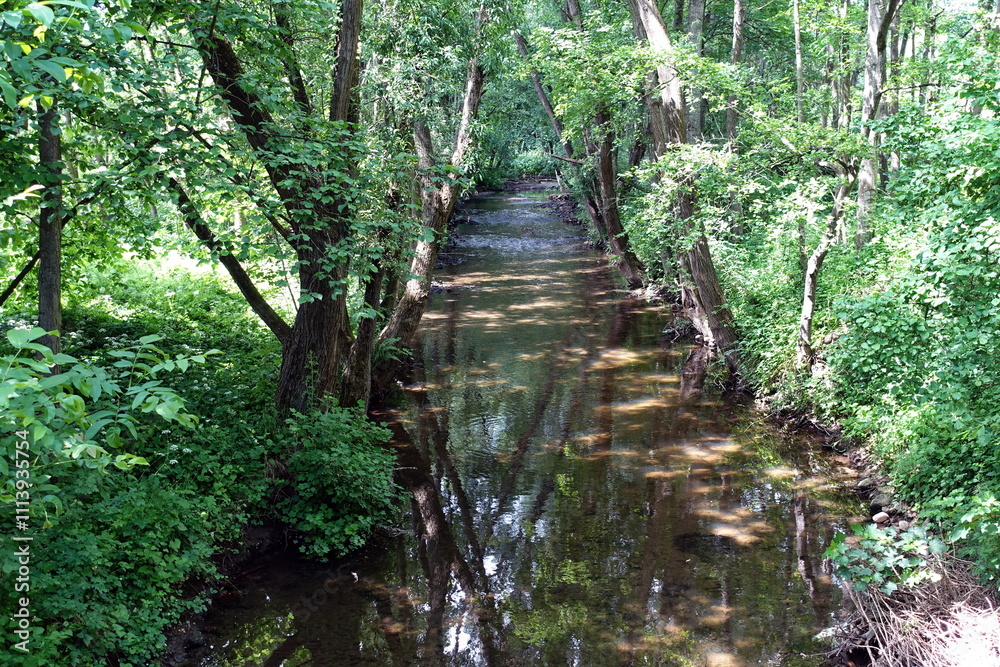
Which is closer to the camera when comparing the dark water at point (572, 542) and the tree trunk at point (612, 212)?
the dark water at point (572, 542)

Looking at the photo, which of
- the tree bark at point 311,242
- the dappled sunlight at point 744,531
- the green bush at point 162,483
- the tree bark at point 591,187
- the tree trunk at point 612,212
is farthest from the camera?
the tree bark at point 591,187

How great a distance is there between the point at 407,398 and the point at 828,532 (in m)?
6.60

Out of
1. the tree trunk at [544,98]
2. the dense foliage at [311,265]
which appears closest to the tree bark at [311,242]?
the dense foliage at [311,265]

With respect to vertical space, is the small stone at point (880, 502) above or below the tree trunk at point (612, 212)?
below

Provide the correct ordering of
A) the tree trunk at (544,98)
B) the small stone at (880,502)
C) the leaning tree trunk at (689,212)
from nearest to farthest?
the small stone at (880,502)
the leaning tree trunk at (689,212)
the tree trunk at (544,98)

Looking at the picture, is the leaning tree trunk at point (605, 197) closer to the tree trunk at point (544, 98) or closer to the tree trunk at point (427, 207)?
the tree trunk at point (544, 98)

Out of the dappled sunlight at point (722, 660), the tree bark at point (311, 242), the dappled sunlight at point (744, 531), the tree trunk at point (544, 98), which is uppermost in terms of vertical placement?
the tree trunk at point (544, 98)

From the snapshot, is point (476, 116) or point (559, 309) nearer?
point (476, 116)

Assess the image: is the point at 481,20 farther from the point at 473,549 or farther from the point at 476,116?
the point at 473,549

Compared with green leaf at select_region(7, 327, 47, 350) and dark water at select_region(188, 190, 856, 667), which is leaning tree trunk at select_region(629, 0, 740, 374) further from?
green leaf at select_region(7, 327, 47, 350)

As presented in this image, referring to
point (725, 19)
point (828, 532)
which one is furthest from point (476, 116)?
point (725, 19)

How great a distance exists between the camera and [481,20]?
1073 centimetres

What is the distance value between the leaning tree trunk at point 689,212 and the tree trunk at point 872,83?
250 centimetres

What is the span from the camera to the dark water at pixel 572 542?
570 centimetres
